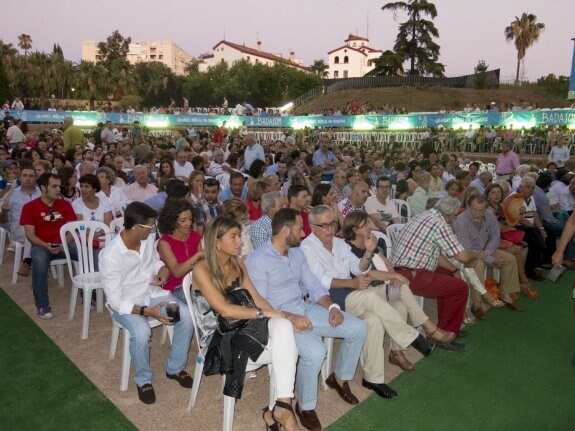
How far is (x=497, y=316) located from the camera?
5.39 m

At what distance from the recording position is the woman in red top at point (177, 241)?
12.9ft

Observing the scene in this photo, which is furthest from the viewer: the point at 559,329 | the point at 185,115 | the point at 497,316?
the point at 185,115

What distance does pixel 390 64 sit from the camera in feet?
142

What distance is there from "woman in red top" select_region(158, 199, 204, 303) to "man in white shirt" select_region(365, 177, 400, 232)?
2.85m

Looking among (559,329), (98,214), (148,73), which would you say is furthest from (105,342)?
(148,73)

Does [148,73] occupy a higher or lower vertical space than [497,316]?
higher

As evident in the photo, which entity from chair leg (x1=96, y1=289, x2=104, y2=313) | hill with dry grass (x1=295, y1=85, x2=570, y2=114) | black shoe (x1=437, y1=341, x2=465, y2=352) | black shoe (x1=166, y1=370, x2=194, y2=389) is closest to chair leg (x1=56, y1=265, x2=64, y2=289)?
chair leg (x1=96, y1=289, x2=104, y2=313)

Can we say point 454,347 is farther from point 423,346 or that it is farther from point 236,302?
point 236,302

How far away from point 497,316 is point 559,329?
23.6 inches

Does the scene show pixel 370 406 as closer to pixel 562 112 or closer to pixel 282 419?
pixel 282 419

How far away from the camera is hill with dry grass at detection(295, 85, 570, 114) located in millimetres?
32406

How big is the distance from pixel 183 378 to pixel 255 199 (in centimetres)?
250

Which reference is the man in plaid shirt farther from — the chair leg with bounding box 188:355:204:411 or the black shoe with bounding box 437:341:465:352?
the chair leg with bounding box 188:355:204:411

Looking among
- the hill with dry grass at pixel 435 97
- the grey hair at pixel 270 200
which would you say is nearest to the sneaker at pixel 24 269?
the grey hair at pixel 270 200
